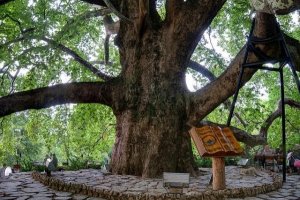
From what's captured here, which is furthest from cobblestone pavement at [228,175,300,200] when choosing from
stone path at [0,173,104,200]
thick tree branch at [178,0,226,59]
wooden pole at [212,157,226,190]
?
thick tree branch at [178,0,226,59]

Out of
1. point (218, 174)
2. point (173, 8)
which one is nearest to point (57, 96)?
point (173, 8)

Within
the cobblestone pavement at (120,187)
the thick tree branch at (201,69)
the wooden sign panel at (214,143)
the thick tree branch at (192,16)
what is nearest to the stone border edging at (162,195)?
the cobblestone pavement at (120,187)

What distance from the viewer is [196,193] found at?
22.0 ft

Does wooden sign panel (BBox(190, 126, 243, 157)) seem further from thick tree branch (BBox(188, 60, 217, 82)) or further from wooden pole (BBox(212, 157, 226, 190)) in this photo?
thick tree branch (BBox(188, 60, 217, 82))

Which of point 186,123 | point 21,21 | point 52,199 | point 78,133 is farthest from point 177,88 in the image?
point 78,133

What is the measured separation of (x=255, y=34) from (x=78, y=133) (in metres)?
10.9

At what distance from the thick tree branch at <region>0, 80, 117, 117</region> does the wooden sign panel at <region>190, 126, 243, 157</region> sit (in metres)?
4.06

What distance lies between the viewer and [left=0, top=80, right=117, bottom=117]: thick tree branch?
996 centimetres

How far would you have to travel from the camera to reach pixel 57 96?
33.9 feet

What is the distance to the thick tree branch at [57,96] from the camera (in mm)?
9961

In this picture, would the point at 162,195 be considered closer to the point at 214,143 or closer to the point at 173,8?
the point at 214,143

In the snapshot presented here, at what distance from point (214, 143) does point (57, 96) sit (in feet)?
16.9

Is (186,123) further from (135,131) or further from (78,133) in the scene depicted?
(78,133)

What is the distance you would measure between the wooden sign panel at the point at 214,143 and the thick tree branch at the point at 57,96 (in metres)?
4.06
